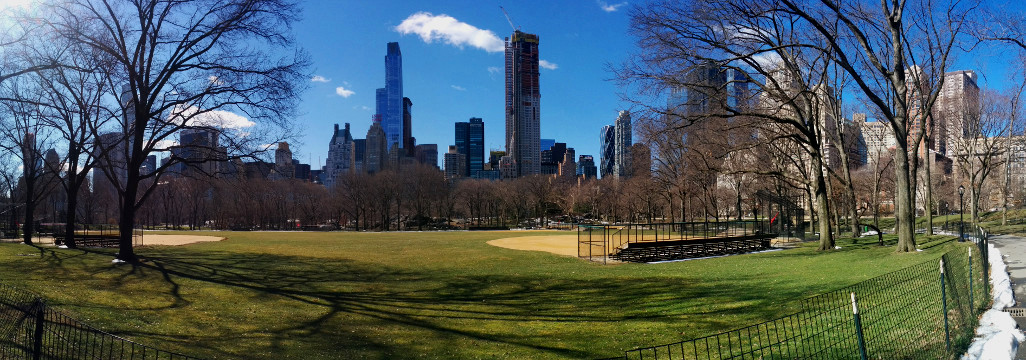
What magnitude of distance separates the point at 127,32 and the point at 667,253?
25.6 metres

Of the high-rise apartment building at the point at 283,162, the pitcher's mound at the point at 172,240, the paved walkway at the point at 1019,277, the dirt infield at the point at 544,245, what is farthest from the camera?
the pitcher's mound at the point at 172,240

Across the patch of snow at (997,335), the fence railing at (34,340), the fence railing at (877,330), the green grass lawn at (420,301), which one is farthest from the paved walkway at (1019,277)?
the fence railing at (34,340)

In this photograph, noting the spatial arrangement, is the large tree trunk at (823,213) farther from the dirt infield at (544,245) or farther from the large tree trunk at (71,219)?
the large tree trunk at (71,219)

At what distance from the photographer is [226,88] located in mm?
21422

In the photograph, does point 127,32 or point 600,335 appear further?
point 127,32

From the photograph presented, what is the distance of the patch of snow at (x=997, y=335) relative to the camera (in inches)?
256

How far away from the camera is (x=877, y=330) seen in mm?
7758

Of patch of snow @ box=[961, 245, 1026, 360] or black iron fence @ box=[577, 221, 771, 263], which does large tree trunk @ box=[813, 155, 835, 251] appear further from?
patch of snow @ box=[961, 245, 1026, 360]

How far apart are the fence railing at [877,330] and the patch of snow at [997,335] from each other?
0.14m

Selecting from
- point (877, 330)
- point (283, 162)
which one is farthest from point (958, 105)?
point (283, 162)

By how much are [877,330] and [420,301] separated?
10306 millimetres

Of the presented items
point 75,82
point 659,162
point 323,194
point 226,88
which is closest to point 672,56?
point 226,88

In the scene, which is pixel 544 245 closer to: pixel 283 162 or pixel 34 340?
pixel 283 162

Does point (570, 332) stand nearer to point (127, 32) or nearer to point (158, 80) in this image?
point (158, 80)
